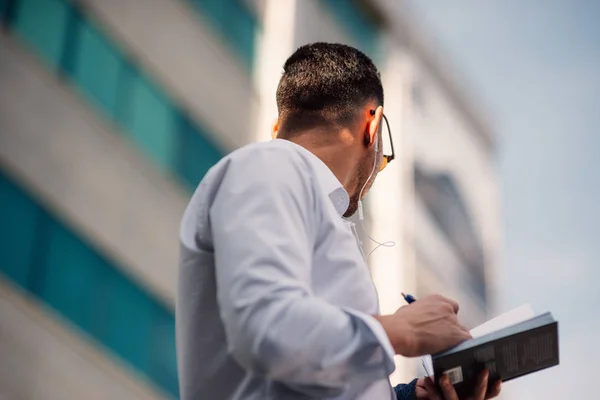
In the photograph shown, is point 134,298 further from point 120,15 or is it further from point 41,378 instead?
point 120,15

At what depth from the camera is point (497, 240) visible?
3044 centimetres

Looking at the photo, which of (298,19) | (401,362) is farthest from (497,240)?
(298,19)

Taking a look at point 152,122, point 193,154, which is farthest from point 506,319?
point 193,154

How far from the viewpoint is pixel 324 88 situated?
2146mm

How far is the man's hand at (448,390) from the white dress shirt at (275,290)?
152mm

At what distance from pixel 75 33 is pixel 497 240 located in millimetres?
22258

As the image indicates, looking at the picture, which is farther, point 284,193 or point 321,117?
point 321,117

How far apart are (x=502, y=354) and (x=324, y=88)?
905 mm

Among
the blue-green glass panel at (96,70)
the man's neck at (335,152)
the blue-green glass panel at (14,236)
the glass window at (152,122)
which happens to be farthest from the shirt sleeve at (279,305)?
the glass window at (152,122)

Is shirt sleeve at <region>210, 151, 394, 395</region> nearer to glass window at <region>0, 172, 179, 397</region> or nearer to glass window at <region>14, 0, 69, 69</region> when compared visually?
glass window at <region>0, 172, 179, 397</region>

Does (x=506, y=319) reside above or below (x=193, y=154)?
above

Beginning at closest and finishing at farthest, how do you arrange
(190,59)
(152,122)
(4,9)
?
1. (4,9)
2. (152,122)
3. (190,59)

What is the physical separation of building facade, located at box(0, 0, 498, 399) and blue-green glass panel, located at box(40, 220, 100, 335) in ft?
0.07

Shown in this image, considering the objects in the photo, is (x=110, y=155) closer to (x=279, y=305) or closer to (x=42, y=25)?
(x=42, y=25)
